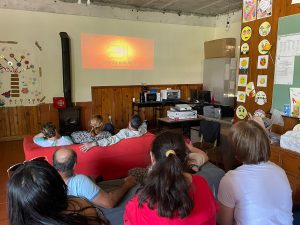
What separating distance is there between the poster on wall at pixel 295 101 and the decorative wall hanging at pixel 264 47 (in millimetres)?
630

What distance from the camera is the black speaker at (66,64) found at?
224 inches

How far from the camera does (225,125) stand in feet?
14.9

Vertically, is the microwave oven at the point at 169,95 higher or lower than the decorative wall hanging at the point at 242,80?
lower

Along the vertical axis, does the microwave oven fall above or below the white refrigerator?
below

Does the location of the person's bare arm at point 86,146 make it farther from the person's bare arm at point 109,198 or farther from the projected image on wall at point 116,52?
the projected image on wall at point 116,52

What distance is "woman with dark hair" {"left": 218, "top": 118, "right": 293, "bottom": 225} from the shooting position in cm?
122

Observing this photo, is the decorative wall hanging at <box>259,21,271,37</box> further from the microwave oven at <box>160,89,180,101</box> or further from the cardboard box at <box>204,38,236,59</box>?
the microwave oven at <box>160,89,180,101</box>

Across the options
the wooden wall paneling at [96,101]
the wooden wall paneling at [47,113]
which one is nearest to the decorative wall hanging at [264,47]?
the wooden wall paneling at [96,101]

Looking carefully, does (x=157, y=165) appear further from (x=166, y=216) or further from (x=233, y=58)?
(x=233, y=58)

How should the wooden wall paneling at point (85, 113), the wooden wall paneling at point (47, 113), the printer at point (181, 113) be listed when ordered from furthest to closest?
the wooden wall paneling at point (85, 113) → the wooden wall paneling at point (47, 113) → the printer at point (181, 113)

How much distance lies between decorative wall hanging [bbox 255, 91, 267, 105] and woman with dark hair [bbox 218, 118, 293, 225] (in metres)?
2.12

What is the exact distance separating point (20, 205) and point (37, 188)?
7 centimetres

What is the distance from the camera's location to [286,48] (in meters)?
2.93

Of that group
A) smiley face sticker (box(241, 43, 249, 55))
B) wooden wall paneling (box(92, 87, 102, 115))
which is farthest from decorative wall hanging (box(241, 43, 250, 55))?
wooden wall paneling (box(92, 87, 102, 115))
